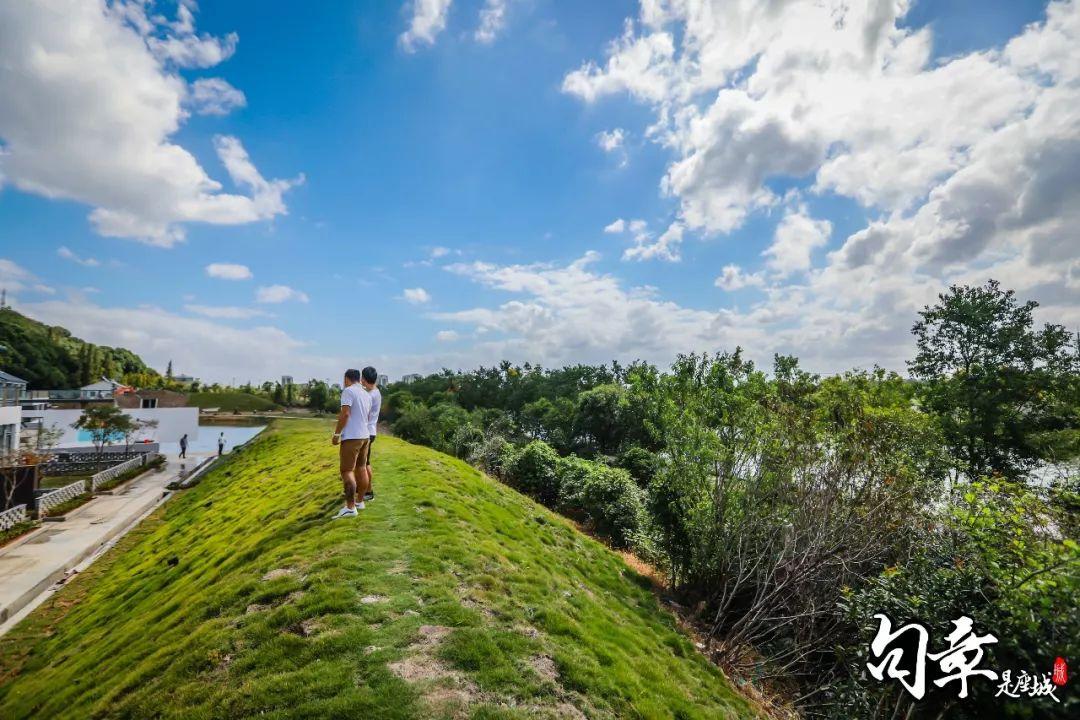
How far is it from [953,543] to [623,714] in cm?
778

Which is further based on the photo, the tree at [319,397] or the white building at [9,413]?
the tree at [319,397]

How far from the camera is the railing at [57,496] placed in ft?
77.1

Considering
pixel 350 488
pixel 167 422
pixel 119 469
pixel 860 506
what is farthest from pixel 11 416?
pixel 860 506

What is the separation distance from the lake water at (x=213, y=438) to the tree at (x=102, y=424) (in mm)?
10607

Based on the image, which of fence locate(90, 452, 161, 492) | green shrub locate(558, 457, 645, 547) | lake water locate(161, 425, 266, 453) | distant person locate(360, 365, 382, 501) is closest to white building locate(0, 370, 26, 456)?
fence locate(90, 452, 161, 492)

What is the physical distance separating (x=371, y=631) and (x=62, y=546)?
71.8 ft

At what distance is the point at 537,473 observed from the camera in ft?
86.4

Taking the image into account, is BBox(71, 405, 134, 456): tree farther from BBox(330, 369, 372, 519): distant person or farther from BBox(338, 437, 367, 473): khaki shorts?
BBox(338, 437, 367, 473): khaki shorts

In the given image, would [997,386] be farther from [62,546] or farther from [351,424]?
[62,546]

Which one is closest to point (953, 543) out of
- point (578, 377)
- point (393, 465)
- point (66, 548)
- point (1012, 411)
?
point (393, 465)

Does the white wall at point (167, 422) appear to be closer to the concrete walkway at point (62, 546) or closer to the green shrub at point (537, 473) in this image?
the concrete walkway at point (62, 546)

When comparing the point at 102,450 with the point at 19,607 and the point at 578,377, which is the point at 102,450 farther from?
the point at 578,377

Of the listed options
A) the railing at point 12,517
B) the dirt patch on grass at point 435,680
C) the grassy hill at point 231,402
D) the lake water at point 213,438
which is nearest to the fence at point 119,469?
the railing at point 12,517

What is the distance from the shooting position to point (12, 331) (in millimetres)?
81875
